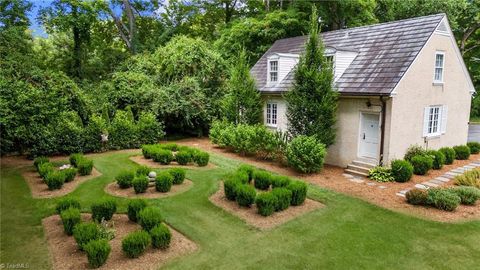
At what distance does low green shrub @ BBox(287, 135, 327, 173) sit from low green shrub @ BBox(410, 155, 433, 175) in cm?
355

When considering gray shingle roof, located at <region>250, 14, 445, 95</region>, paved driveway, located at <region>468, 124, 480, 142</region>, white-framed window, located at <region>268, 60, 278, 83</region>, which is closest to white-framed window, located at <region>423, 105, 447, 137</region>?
gray shingle roof, located at <region>250, 14, 445, 95</region>

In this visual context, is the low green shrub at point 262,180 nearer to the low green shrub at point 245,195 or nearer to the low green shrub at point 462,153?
the low green shrub at point 245,195

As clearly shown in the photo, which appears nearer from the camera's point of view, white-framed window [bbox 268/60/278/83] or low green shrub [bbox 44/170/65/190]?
low green shrub [bbox 44/170/65/190]

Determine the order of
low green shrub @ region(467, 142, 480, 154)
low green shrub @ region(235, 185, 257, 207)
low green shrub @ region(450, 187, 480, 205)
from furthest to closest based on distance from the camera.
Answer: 1. low green shrub @ region(467, 142, 480, 154)
2. low green shrub @ region(450, 187, 480, 205)
3. low green shrub @ region(235, 185, 257, 207)

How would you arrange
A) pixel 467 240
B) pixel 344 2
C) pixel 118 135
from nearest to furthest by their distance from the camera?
1. pixel 467 240
2. pixel 118 135
3. pixel 344 2

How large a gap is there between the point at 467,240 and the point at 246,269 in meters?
5.25

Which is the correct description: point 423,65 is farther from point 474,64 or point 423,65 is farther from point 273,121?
point 474,64

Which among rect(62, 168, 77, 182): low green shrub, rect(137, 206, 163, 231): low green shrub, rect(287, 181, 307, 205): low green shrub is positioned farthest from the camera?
rect(62, 168, 77, 182): low green shrub

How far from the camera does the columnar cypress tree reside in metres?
12.7

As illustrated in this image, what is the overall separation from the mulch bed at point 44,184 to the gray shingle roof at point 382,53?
9.92 metres

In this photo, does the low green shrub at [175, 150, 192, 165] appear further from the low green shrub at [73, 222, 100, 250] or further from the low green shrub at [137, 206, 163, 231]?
the low green shrub at [73, 222, 100, 250]

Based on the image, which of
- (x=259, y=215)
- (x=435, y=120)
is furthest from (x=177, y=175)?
(x=435, y=120)

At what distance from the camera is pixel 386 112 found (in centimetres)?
1223

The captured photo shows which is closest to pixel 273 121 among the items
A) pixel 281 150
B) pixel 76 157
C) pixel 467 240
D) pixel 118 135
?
pixel 281 150
